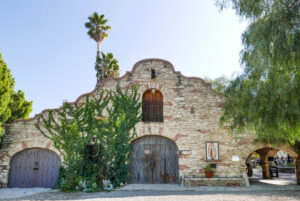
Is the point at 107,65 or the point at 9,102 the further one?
the point at 107,65

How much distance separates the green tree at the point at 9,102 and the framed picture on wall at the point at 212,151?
8975mm

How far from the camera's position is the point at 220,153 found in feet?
34.1

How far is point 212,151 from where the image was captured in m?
10.4

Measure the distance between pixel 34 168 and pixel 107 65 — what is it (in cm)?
1183

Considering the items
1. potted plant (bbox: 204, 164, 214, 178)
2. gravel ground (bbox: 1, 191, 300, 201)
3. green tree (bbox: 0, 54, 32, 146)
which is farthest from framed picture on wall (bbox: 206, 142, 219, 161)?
green tree (bbox: 0, 54, 32, 146)

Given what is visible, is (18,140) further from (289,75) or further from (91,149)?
(289,75)

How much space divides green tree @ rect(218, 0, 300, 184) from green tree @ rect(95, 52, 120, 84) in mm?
14413

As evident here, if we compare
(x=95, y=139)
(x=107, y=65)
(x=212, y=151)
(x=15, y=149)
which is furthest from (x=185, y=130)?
(x=107, y=65)

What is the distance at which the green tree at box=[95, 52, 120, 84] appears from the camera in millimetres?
20500

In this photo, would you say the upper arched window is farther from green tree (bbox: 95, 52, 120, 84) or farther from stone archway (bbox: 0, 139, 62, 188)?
green tree (bbox: 95, 52, 120, 84)

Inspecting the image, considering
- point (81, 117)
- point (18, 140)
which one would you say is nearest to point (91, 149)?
point (81, 117)

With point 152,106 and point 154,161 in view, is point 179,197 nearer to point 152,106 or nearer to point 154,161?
point 154,161

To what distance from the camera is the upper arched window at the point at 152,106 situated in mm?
10945

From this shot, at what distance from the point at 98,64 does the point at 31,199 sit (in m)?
14.8
